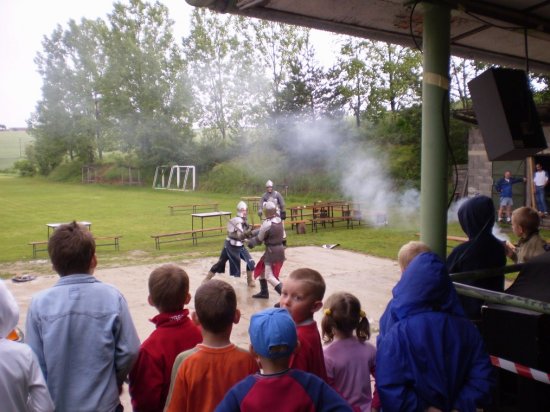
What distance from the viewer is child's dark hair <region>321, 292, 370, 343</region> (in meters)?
2.48

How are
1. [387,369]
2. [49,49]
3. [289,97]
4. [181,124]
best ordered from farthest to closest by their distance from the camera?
[49,49]
[181,124]
[289,97]
[387,369]

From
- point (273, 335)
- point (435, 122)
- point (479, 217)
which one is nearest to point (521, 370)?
point (479, 217)

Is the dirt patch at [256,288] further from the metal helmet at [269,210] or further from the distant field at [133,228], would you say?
the metal helmet at [269,210]

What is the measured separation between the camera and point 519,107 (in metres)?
3.49

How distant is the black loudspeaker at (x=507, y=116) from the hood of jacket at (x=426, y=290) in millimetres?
1706

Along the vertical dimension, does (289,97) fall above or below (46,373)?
above

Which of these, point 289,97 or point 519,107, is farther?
point 289,97

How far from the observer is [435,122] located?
3.10 metres

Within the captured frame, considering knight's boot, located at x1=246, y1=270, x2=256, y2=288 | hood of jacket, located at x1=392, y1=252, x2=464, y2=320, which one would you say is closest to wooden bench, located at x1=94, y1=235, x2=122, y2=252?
knight's boot, located at x1=246, y1=270, x2=256, y2=288

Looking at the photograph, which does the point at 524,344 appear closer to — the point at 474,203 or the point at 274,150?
the point at 474,203

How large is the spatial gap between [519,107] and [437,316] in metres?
2.13

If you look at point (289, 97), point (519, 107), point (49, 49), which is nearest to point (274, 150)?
point (289, 97)

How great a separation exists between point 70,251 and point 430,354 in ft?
5.38

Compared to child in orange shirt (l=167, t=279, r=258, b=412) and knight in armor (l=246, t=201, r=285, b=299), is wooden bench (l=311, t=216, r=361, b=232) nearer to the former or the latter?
knight in armor (l=246, t=201, r=285, b=299)
